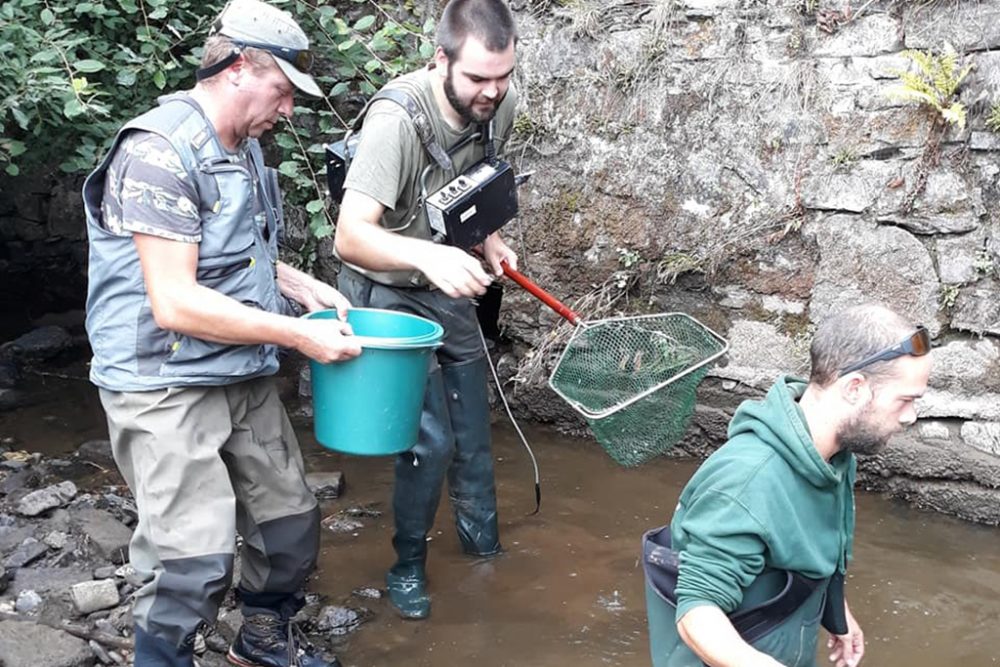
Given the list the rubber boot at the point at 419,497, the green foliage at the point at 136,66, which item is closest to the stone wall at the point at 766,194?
the green foliage at the point at 136,66

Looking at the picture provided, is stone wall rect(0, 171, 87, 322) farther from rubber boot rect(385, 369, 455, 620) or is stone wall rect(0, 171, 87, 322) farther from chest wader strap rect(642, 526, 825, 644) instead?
chest wader strap rect(642, 526, 825, 644)

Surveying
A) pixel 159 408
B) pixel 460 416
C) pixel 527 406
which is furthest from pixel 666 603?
pixel 527 406

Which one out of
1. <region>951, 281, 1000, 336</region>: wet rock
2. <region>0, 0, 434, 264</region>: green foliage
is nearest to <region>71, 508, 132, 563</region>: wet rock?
<region>0, 0, 434, 264</region>: green foliage

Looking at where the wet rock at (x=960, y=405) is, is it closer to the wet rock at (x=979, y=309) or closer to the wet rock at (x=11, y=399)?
the wet rock at (x=979, y=309)

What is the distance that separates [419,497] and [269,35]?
6.34ft

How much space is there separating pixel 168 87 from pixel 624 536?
3.62 metres

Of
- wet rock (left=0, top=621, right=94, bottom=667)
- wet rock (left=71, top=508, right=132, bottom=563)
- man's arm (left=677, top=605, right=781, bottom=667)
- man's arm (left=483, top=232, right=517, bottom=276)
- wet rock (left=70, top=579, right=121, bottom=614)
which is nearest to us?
man's arm (left=677, top=605, right=781, bottom=667)

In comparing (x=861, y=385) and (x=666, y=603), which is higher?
(x=861, y=385)

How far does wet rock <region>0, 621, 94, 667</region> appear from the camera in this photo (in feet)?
12.3

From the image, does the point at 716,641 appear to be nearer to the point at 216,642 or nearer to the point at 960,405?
the point at 216,642

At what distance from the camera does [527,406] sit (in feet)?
20.8

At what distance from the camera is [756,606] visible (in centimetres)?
251

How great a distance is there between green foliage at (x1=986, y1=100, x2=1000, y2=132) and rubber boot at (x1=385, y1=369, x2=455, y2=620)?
2.75m

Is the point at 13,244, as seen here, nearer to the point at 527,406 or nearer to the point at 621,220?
the point at 527,406
